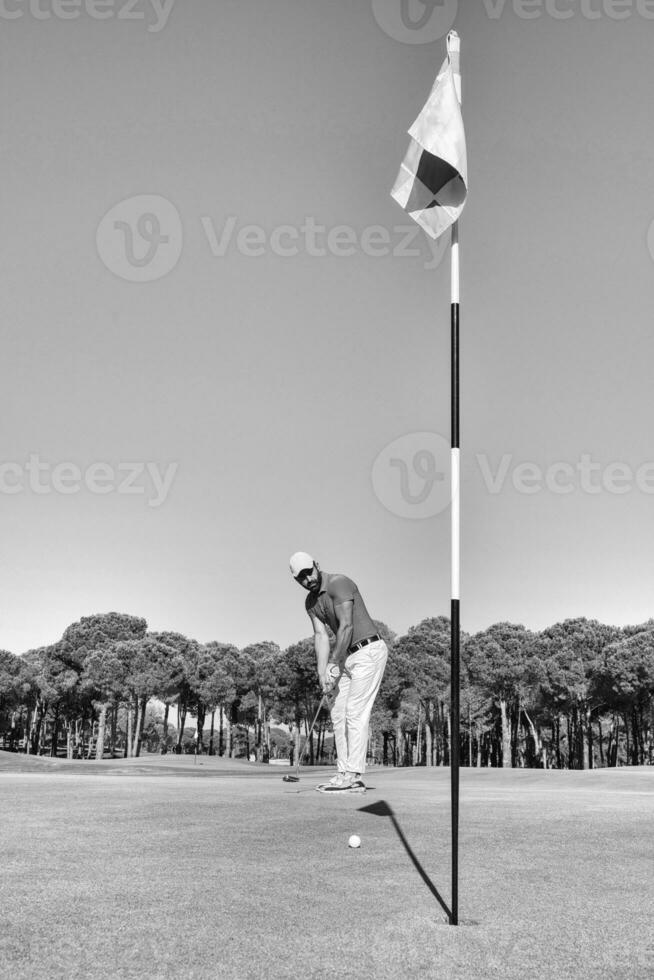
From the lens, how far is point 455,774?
539 cm

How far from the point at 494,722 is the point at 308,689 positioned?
2294 cm

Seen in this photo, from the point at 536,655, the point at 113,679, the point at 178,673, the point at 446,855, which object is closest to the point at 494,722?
the point at 536,655

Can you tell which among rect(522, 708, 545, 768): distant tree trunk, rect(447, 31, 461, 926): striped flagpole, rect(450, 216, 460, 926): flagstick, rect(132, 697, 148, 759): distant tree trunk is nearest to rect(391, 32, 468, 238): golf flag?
rect(447, 31, 461, 926): striped flagpole

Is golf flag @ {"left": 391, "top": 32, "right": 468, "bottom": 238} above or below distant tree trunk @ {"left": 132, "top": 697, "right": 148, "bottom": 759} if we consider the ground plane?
above

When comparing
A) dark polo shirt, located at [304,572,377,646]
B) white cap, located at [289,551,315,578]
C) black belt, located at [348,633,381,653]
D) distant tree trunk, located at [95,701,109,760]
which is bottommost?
distant tree trunk, located at [95,701,109,760]

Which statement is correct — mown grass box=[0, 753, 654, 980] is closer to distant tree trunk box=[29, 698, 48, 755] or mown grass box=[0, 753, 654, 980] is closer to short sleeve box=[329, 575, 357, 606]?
short sleeve box=[329, 575, 357, 606]

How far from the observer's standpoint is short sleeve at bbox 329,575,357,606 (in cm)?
1099

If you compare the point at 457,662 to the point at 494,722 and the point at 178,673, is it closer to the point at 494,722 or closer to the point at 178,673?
the point at 178,673

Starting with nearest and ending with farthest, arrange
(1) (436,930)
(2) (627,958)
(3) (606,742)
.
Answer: (2) (627,958), (1) (436,930), (3) (606,742)

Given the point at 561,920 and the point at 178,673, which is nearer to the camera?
the point at 561,920

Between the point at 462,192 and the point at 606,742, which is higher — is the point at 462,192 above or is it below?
above

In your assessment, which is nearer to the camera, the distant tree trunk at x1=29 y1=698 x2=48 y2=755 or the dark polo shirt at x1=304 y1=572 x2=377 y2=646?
the dark polo shirt at x1=304 y1=572 x2=377 y2=646

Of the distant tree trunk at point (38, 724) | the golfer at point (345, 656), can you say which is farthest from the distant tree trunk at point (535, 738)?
the golfer at point (345, 656)

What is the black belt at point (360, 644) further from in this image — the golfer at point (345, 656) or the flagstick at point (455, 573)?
the flagstick at point (455, 573)
